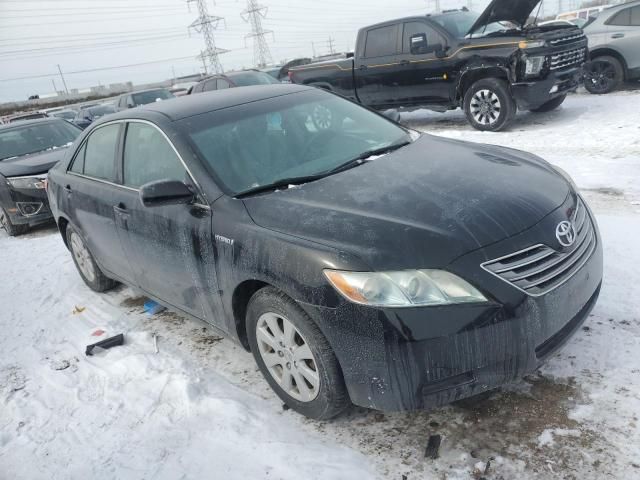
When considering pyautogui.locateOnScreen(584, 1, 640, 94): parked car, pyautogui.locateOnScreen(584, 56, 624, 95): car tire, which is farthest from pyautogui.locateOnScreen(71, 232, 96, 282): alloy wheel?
pyautogui.locateOnScreen(584, 56, 624, 95): car tire

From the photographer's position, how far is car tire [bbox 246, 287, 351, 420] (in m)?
2.46

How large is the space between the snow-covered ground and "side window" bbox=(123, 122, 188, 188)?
1.03 metres

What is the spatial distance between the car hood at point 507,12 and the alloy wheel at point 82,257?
6.94 metres

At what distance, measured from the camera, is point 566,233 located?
97.1 inches

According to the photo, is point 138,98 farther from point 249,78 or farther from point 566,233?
point 566,233

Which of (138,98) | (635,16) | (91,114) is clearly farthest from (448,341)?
(91,114)

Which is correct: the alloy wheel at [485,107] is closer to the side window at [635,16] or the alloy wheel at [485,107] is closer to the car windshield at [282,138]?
the side window at [635,16]

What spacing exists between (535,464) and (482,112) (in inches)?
302

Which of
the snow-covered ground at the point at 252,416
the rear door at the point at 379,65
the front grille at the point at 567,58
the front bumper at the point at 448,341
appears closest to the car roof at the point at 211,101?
the snow-covered ground at the point at 252,416

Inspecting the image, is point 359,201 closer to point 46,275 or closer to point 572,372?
point 572,372

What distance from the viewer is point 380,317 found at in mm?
2201

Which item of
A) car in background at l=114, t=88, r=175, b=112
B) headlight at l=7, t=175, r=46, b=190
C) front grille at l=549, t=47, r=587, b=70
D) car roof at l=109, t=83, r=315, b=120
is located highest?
car roof at l=109, t=83, r=315, b=120

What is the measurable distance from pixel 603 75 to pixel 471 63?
157 inches

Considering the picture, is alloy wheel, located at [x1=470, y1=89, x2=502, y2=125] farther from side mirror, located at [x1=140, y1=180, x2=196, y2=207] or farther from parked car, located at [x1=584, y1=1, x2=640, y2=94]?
side mirror, located at [x1=140, y1=180, x2=196, y2=207]
